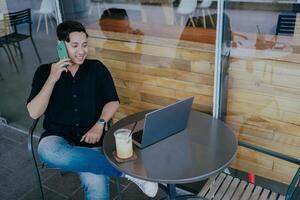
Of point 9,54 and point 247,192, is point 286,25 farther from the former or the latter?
point 9,54

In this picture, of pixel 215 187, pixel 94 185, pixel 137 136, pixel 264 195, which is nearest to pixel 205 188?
pixel 215 187

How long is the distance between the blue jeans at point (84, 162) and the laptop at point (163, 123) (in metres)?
0.23

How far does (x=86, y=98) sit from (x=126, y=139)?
562 mm

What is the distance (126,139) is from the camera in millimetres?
1287

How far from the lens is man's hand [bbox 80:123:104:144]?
1.66 m

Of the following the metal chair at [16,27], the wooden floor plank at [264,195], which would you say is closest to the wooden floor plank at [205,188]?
the wooden floor plank at [264,195]

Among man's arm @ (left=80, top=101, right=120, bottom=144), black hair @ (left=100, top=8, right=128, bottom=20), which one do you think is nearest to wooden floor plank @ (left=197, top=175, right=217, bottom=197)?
man's arm @ (left=80, top=101, right=120, bottom=144)

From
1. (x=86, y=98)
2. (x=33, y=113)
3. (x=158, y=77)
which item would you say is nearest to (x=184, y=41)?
(x=158, y=77)

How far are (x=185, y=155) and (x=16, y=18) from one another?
196 centimetres

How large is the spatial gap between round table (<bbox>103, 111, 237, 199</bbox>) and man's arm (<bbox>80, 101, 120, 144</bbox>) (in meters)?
0.14

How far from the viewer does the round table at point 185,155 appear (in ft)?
4.00

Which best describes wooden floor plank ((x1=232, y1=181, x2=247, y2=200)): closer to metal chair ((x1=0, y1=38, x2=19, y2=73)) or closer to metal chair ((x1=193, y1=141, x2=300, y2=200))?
metal chair ((x1=193, y1=141, x2=300, y2=200))

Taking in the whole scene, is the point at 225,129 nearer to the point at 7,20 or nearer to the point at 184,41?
the point at 184,41

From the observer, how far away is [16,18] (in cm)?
259
